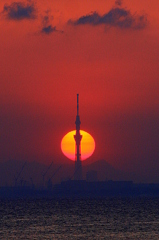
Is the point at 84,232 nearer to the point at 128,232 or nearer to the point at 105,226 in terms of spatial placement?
the point at 128,232

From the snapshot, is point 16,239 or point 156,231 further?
point 156,231

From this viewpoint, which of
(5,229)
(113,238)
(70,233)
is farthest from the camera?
(5,229)

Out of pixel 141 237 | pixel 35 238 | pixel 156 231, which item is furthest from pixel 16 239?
pixel 156 231

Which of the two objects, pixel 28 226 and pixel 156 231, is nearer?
pixel 156 231

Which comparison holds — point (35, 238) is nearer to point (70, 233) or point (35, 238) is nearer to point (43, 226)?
point (70, 233)

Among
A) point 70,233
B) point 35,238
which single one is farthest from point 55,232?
point 35,238

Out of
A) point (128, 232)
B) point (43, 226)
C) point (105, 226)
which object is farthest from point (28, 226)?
point (128, 232)

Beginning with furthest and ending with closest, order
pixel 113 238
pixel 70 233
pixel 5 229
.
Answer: pixel 5 229 → pixel 70 233 → pixel 113 238

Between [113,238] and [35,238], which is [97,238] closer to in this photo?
[113,238]
